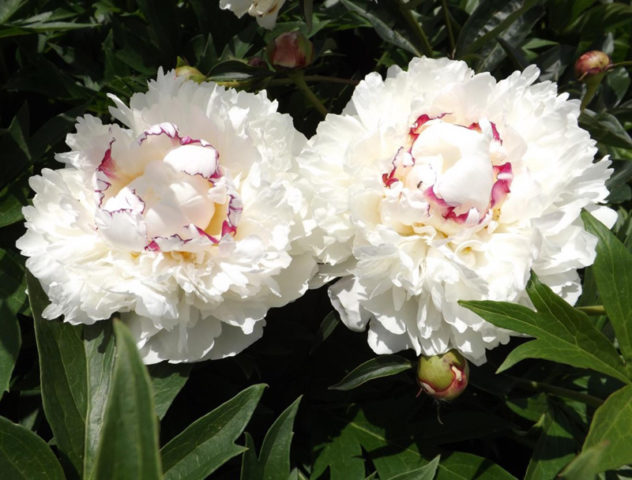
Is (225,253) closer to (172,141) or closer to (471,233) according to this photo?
(172,141)

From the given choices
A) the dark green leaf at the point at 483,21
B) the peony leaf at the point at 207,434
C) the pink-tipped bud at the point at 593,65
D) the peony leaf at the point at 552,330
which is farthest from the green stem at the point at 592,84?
the peony leaf at the point at 207,434

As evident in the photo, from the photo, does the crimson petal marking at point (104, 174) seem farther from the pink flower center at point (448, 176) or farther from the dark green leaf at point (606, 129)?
the dark green leaf at point (606, 129)

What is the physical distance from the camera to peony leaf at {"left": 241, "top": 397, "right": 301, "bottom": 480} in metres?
0.73

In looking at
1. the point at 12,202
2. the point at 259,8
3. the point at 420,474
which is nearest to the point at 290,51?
the point at 259,8

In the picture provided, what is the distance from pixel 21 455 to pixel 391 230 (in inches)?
17.8

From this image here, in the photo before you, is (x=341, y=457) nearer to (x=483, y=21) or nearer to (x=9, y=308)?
(x=9, y=308)

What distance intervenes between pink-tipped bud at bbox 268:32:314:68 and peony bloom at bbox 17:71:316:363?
0.10 m

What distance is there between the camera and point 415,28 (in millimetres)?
898

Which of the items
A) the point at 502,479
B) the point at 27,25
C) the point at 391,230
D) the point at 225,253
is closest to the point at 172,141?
the point at 225,253

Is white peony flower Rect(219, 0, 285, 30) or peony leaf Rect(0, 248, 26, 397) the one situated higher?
white peony flower Rect(219, 0, 285, 30)

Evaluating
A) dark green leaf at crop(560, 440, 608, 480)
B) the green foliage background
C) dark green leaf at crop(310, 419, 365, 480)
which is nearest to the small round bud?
the green foliage background

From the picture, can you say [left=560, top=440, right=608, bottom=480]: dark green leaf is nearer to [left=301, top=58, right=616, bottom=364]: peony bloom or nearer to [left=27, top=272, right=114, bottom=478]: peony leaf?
[left=301, top=58, right=616, bottom=364]: peony bloom

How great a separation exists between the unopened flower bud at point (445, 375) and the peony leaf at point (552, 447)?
0.17 metres

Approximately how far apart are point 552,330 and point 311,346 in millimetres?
331
